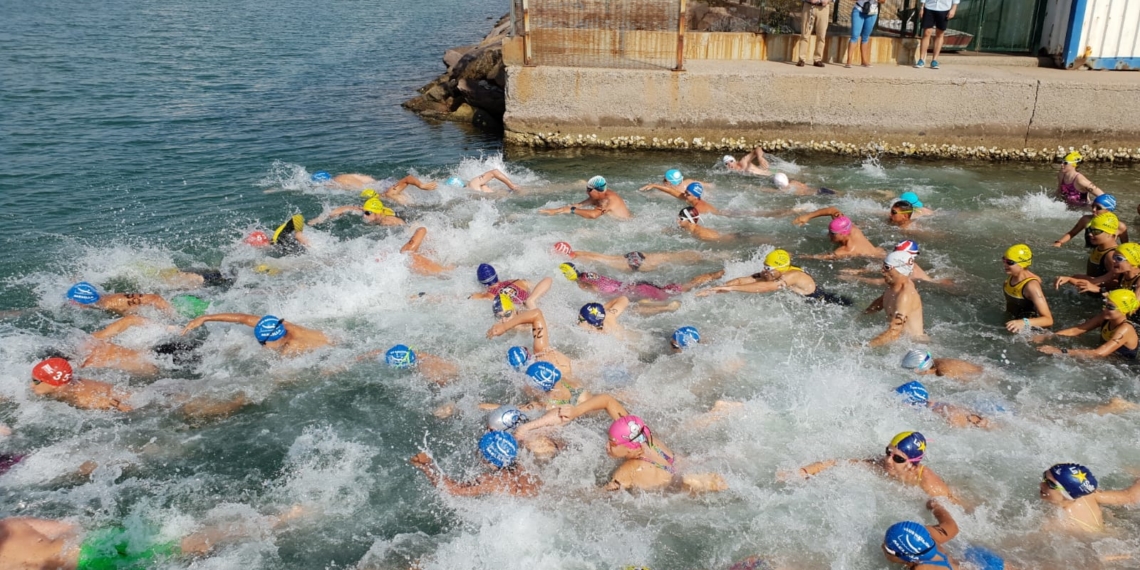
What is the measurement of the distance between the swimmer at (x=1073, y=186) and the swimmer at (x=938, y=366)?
655cm

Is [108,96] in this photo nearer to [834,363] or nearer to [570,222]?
[570,222]

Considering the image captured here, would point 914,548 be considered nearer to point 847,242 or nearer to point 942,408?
point 942,408

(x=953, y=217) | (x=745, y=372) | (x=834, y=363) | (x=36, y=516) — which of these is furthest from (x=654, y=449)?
(x=953, y=217)

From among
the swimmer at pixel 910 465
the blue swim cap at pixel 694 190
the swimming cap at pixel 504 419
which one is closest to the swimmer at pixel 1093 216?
the blue swim cap at pixel 694 190

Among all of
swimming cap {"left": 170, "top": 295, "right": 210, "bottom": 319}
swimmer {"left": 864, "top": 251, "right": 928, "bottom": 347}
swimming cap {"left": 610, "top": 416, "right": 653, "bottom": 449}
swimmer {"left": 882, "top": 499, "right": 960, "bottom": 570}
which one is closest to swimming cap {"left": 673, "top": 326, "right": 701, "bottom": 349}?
swimmer {"left": 864, "top": 251, "right": 928, "bottom": 347}

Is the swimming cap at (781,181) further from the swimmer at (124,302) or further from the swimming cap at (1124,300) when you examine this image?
the swimmer at (124,302)

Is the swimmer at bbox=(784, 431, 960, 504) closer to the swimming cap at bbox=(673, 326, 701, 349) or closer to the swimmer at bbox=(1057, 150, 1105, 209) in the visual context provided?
the swimming cap at bbox=(673, 326, 701, 349)

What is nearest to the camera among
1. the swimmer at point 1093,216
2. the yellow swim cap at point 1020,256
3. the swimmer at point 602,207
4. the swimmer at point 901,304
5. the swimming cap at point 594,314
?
the swimming cap at point 594,314

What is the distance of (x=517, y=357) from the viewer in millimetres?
7953

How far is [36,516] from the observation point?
6.40 m

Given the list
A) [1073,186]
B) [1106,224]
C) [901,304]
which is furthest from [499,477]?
[1073,186]

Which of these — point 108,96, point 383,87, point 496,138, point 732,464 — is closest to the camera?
point 732,464

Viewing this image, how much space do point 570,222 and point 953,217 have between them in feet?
21.5

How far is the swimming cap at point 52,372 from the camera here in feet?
25.0
